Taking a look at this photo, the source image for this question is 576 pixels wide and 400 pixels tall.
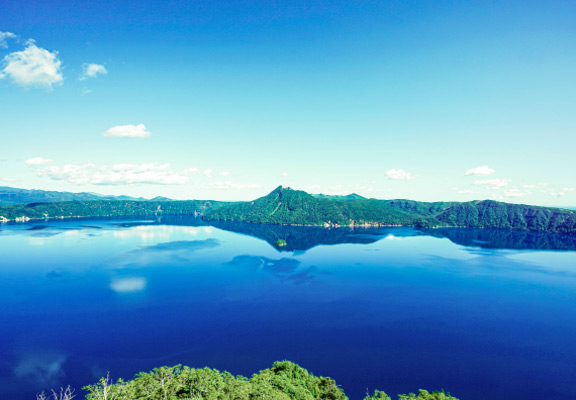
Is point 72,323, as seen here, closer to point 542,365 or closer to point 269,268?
point 269,268

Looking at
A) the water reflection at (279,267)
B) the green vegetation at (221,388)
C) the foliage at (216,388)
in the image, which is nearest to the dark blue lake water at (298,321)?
the water reflection at (279,267)

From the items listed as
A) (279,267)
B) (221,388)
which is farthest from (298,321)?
(279,267)

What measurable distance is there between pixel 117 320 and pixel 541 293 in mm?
153930

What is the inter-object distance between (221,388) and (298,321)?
140 feet

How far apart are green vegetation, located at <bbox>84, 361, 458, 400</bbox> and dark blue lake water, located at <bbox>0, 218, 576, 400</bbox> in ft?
40.2

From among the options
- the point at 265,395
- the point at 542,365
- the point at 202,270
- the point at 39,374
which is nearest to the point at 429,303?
the point at 542,365

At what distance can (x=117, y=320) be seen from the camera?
230 ft

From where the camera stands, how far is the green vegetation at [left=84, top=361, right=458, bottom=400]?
30.5 meters

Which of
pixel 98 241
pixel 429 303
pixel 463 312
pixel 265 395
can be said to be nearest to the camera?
pixel 265 395

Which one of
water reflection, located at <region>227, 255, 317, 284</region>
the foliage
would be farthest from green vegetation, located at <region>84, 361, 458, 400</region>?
water reflection, located at <region>227, 255, 317, 284</region>

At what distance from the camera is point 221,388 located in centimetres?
3256

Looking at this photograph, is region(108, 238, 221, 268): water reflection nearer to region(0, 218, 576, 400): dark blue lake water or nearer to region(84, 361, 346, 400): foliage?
region(0, 218, 576, 400): dark blue lake water

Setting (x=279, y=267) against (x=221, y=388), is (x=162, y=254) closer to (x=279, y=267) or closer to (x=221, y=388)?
(x=279, y=267)

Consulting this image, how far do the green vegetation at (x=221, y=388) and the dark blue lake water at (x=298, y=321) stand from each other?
1226 centimetres
